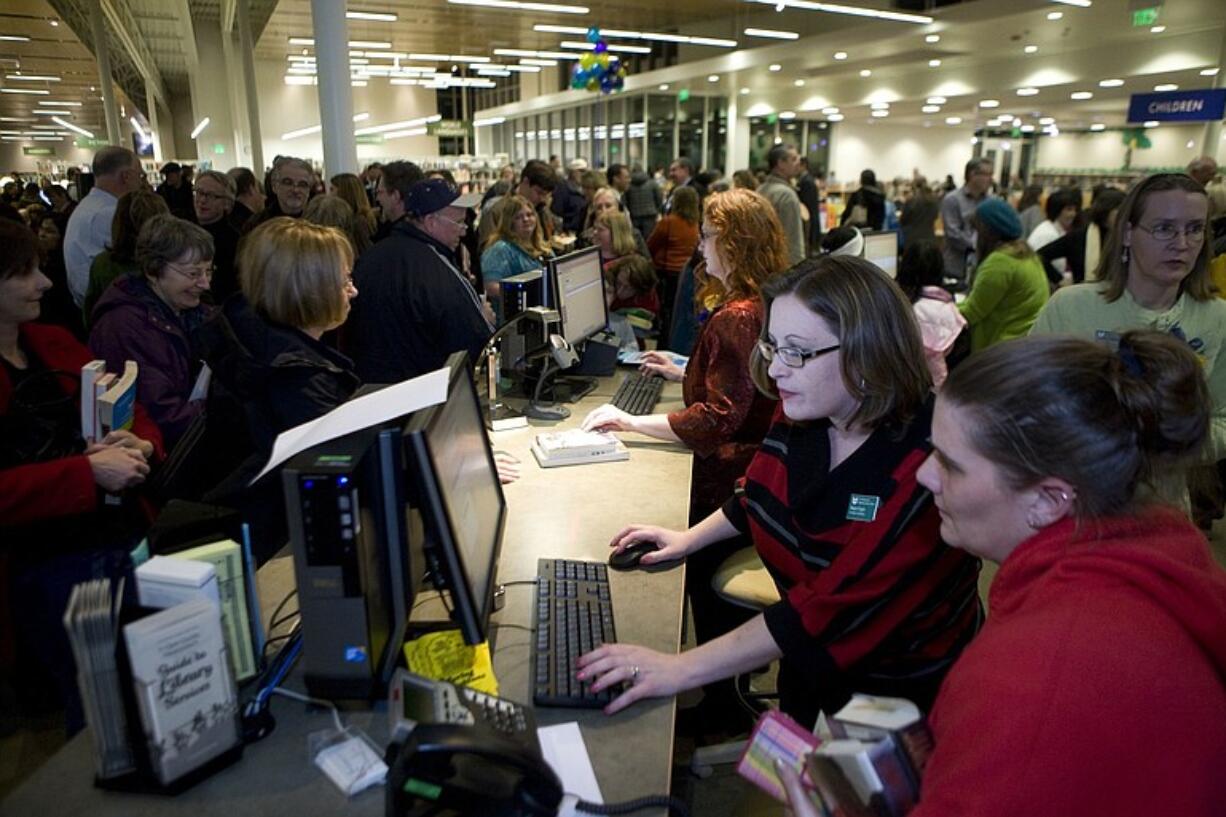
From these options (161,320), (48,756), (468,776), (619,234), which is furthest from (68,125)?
(468,776)

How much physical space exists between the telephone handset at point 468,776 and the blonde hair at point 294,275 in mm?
1501

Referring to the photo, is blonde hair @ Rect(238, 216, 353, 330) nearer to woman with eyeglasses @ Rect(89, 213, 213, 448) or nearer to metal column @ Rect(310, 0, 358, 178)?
woman with eyeglasses @ Rect(89, 213, 213, 448)

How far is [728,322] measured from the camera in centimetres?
231

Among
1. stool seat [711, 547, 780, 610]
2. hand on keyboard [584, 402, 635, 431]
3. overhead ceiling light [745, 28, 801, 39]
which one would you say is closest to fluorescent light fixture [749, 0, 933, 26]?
overhead ceiling light [745, 28, 801, 39]

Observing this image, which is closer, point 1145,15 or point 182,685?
point 182,685

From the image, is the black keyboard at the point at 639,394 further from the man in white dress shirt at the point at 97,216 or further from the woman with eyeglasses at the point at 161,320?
the man in white dress shirt at the point at 97,216

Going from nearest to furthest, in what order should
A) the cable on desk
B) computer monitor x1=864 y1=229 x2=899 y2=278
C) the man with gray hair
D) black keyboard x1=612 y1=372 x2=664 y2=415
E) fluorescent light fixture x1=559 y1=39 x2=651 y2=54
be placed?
the cable on desk → black keyboard x1=612 y1=372 x2=664 y2=415 → computer monitor x1=864 y1=229 x2=899 y2=278 → the man with gray hair → fluorescent light fixture x1=559 y1=39 x2=651 y2=54

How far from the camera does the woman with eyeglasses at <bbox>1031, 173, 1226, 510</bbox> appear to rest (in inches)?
88.0

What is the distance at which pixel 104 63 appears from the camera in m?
11.7

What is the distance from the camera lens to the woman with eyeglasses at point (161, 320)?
8.68 feet

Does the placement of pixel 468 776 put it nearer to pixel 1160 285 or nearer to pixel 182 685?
pixel 182 685

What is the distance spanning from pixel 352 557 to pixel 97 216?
4141mm

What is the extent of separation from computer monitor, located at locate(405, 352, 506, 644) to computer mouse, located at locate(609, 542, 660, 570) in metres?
0.30

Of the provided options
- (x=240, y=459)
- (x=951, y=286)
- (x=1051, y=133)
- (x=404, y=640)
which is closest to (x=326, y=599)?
(x=404, y=640)
